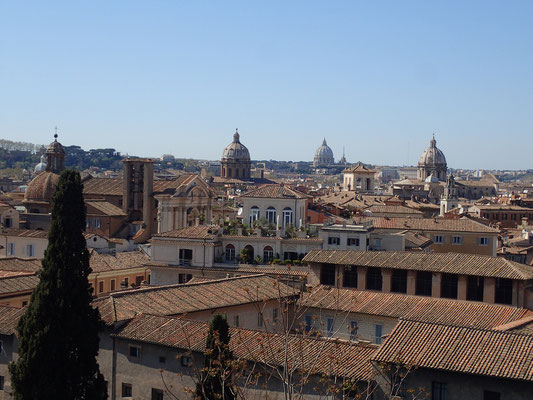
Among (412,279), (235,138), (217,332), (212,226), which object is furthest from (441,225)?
(235,138)

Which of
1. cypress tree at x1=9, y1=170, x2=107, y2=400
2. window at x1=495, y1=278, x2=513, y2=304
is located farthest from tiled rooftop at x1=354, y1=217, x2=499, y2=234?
cypress tree at x1=9, y1=170, x2=107, y2=400

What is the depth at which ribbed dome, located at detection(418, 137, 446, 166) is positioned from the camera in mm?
152125

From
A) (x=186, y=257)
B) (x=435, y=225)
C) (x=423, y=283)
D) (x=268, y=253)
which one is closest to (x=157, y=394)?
(x=423, y=283)

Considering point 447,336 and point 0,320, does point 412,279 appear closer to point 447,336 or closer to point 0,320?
point 447,336

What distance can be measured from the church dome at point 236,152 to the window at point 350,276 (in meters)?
108

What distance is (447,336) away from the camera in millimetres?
18453

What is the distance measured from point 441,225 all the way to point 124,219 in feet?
63.0

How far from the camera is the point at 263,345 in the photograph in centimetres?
1619

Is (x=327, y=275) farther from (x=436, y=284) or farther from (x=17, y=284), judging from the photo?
(x=17, y=284)

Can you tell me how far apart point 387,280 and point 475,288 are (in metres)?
2.61

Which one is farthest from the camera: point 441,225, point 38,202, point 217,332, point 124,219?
point 38,202

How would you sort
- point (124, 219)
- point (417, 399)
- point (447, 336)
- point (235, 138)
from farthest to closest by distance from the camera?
point (235, 138)
point (124, 219)
point (447, 336)
point (417, 399)

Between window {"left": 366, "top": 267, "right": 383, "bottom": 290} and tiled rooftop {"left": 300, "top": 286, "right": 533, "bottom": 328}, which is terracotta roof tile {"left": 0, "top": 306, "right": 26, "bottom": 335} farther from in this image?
window {"left": 366, "top": 267, "right": 383, "bottom": 290}


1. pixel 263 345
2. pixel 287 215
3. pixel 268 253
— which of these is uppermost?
pixel 287 215
